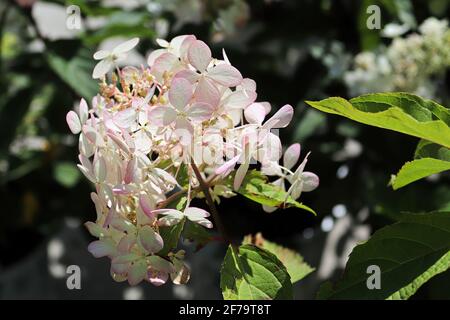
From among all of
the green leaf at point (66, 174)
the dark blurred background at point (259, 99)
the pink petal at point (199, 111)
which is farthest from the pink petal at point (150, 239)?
the green leaf at point (66, 174)

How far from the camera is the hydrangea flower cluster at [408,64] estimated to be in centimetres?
159

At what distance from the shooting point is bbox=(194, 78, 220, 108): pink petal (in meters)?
0.73

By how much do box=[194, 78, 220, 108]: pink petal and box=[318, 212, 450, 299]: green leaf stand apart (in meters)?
0.20

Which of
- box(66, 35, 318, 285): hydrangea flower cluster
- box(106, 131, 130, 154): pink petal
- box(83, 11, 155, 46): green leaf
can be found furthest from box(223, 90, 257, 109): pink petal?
box(83, 11, 155, 46): green leaf

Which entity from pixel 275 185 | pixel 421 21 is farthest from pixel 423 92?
pixel 275 185

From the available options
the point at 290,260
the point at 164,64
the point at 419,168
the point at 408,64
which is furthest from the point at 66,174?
the point at 419,168

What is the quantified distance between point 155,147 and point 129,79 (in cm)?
11

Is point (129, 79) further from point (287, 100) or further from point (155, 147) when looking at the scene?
point (287, 100)

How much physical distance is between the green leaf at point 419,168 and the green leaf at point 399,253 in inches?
1.5

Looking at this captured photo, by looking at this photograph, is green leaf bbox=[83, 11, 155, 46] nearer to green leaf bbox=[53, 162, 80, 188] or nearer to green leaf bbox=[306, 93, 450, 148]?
green leaf bbox=[53, 162, 80, 188]

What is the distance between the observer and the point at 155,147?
732 millimetres

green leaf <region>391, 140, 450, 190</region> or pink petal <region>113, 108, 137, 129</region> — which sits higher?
pink petal <region>113, 108, 137, 129</region>

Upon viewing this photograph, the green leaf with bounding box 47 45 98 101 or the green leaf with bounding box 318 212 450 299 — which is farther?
the green leaf with bounding box 47 45 98 101

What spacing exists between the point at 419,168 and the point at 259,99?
A: 1146mm
